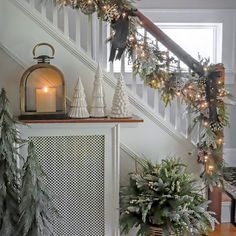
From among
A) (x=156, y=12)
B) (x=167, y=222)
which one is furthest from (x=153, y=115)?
Result: (x=156, y=12)

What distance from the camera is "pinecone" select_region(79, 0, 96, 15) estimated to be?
3.31m

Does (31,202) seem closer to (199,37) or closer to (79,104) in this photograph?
(79,104)

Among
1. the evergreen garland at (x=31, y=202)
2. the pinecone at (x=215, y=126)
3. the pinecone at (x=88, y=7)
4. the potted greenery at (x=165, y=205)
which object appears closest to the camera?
the evergreen garland at (x=31, y=202)

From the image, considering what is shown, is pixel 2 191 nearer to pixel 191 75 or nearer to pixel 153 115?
pixel 153 115

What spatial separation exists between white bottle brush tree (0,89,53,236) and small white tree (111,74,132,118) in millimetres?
819

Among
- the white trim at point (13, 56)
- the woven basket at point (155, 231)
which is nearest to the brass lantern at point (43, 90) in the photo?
the white trim at point (13, 56)

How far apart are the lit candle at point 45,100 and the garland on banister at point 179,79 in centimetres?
57

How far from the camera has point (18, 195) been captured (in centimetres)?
275

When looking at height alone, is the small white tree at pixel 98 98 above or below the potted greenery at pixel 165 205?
above

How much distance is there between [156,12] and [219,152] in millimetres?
2137

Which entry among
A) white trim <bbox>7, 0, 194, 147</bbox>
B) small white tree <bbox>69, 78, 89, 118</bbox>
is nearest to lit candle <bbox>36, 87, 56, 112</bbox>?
small white tree <bbox>69, 78, 89, 118</bbox>

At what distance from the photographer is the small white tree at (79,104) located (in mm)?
3197

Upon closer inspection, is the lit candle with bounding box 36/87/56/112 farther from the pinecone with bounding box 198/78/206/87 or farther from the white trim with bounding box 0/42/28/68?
the pinecone with bounding box 198/78/206/87

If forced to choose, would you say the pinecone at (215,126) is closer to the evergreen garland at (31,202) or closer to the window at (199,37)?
the evergreen garland at (31,202)
